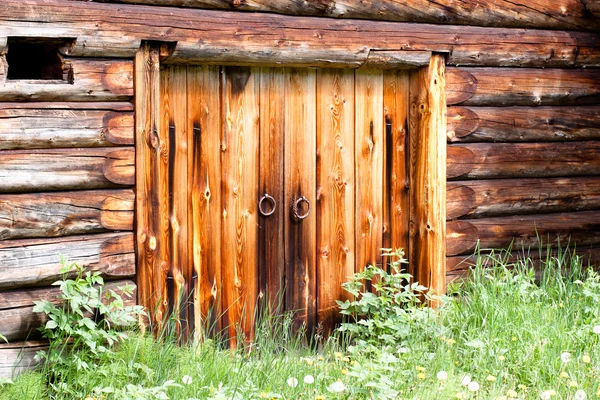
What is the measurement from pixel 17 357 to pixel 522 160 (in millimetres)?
3708

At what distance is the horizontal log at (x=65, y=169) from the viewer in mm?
4836

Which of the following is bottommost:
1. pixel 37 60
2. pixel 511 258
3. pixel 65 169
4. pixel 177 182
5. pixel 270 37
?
pixel 511 258

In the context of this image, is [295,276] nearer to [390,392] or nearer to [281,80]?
[281,80]

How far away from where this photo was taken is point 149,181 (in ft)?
17.1

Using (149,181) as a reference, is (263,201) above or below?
below

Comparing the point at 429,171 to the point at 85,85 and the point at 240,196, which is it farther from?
the point at 85,85

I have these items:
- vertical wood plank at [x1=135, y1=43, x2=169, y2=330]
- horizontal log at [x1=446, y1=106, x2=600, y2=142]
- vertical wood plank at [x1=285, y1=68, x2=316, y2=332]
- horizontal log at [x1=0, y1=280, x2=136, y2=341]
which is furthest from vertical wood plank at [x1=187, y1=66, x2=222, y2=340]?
horizontal log at [x1=446, y1=106, x2=600, y2=142]

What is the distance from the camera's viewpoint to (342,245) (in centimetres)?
615

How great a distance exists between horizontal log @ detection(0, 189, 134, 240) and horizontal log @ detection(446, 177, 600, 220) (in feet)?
7.63

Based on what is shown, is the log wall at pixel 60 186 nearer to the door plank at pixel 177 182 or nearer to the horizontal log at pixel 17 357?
the horizontal log at pixel 17 357

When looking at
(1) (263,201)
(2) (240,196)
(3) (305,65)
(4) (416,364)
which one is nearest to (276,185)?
(1) (263,201)

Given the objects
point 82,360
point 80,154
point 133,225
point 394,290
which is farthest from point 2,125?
point 394,290

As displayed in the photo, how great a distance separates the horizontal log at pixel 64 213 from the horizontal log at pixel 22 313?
0.31m

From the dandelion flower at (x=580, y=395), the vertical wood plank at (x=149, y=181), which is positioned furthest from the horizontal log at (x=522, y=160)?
the dandelion flower at (x=580, y=395)
